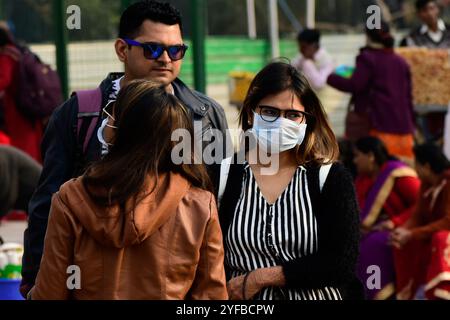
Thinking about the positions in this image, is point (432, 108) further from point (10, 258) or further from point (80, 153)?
point (80, 153)

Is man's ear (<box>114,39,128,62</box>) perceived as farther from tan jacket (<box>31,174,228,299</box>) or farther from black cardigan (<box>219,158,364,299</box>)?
tan jacket (<box>31,174,228,299</box>)

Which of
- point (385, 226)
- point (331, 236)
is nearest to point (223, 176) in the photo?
point (331, 236)

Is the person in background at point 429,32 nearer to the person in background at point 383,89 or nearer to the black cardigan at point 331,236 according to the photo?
the person in background at point 383,89

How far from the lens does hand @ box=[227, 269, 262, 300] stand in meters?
4.07

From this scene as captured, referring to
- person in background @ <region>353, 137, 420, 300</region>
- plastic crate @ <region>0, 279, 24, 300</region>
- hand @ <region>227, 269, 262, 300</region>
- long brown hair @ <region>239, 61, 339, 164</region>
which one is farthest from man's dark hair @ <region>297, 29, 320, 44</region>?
hand @ <region>227, 269, 262, 300</region>

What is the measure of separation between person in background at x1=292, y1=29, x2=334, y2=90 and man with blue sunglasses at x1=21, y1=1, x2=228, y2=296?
7.02 metres

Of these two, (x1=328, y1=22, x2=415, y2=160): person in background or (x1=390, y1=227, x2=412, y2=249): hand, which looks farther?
(x1=328, y1=22, x2=415, y2=160): person in background

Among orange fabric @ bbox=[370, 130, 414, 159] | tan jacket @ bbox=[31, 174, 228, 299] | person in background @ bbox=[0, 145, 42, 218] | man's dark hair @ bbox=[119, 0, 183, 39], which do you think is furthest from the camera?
orange fabric @ bbox=[370, 130, 414, 159]

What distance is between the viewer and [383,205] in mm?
8320

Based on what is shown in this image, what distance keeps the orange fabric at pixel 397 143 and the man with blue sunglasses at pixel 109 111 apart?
216 inches

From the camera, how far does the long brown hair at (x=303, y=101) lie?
430 centimetres

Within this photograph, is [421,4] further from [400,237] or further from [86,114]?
[86,114]

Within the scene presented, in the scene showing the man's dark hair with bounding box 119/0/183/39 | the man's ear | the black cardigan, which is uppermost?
the man's dark hair with bounding box 119/0/183/39

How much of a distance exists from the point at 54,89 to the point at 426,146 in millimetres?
4181
